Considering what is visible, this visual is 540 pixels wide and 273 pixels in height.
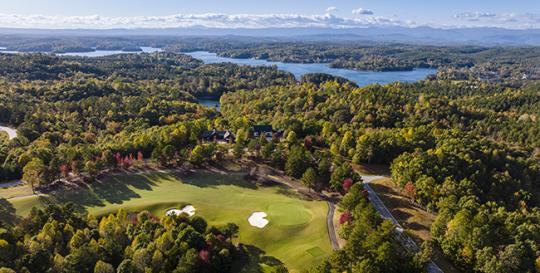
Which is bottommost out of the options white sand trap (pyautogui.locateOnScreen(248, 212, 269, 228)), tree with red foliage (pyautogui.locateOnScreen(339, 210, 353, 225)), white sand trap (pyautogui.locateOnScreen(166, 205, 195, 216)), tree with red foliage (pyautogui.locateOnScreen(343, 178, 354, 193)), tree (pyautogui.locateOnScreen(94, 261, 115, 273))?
white sand trap (pyautogui.locateOnScreen(166, 205, 195, 216))

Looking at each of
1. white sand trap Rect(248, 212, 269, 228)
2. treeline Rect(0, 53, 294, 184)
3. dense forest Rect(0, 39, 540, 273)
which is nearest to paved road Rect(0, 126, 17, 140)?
treeline Rect(0, 53, 294, 184)

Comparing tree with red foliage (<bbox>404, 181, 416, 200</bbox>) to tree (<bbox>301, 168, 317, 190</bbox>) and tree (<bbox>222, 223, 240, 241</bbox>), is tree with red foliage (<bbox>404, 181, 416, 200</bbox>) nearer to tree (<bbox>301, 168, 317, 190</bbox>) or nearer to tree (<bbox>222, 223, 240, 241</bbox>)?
tree (<bbox>301, 168, 317, 190</bbox>)

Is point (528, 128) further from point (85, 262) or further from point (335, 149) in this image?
point (85, 262)

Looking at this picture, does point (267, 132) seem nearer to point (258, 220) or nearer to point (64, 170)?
point (258, 220)

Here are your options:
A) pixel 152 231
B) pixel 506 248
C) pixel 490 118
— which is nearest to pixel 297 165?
pixel 152 231

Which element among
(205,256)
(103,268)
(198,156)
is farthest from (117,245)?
(198,156)

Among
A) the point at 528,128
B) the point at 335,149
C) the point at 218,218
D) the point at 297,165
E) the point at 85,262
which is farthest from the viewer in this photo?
the point at 528,128
